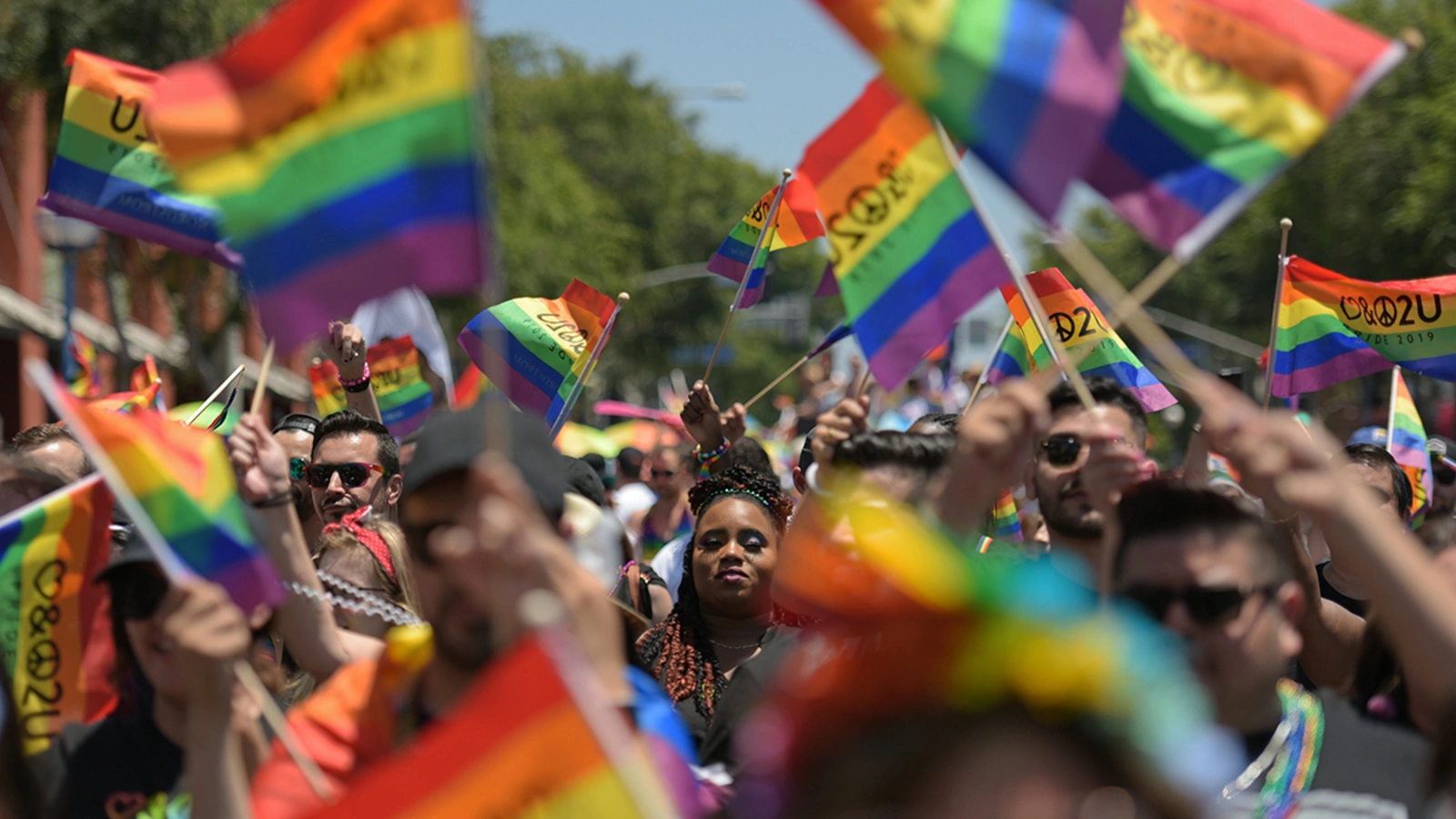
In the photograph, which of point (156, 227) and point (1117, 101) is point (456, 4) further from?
point (156, 227)

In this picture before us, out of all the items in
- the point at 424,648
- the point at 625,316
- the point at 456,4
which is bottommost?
the point at 625,316

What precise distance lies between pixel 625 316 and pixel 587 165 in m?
6.78

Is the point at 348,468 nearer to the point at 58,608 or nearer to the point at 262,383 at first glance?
the point at 262,383

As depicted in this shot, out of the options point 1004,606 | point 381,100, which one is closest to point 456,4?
point 381,100

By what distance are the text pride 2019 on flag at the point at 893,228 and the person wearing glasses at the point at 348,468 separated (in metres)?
2.68

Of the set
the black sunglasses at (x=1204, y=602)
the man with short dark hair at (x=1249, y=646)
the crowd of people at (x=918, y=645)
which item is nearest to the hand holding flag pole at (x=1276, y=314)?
the crowd of people at (x=918, y=645)

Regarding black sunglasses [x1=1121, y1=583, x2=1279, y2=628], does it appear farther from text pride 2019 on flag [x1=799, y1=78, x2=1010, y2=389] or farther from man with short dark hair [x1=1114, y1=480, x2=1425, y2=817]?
text pride 2019 on flag [x1=799, y1=78, x2=1010, y2=389]

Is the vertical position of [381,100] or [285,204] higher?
[381,100]

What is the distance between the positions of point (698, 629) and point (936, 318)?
165cm

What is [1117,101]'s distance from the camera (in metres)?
3.21

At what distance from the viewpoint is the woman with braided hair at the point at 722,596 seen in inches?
182

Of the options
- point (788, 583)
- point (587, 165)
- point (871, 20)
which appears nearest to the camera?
point (788, 583)

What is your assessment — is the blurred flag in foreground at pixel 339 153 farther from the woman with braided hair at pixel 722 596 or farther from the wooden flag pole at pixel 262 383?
the woman with braided hair at pixel 722 596

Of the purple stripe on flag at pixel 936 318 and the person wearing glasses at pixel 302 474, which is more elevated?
the purple stripe on flag at pixel 936 318
